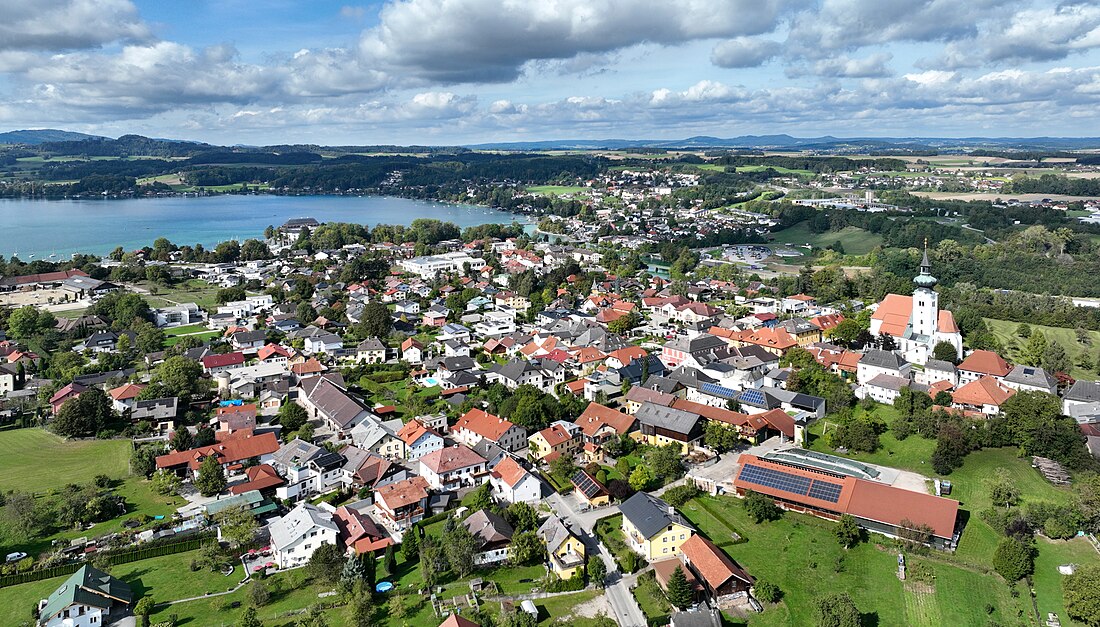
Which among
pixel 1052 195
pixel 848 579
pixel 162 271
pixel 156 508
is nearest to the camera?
pixel 848 579

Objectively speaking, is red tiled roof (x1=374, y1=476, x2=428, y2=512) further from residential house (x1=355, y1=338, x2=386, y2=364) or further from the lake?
the lake

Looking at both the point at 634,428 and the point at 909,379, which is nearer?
the point at 634,428

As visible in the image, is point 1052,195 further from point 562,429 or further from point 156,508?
point 156,508

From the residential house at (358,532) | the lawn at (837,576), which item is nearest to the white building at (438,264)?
the residential house at (358,532)

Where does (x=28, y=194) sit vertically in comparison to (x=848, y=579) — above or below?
above

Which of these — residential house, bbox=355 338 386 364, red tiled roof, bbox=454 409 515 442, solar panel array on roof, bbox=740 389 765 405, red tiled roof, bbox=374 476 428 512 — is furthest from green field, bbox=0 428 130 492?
solar panel array on roof, bbox=740 389 765 405

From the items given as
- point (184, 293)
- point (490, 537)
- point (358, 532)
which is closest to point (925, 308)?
point (490, 537)

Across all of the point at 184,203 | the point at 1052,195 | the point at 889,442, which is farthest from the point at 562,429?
the point at 184,203

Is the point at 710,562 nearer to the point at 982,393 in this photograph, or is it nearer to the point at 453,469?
the point at 453,469
